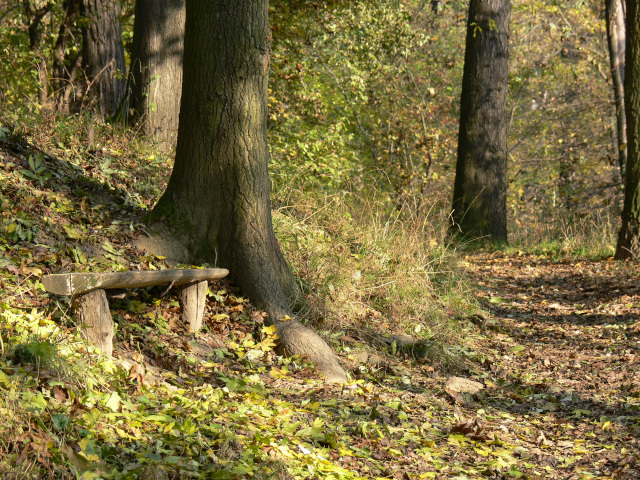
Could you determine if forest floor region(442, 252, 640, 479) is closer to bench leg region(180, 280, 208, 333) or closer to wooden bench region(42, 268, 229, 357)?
bench leg region(180, 280, 208, 333)

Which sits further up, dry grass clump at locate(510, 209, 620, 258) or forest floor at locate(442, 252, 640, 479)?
dry grass clump at locate(510, 209, 620, 258)

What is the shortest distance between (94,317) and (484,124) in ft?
27.6

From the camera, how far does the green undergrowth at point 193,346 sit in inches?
114

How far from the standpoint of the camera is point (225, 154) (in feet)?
16.4

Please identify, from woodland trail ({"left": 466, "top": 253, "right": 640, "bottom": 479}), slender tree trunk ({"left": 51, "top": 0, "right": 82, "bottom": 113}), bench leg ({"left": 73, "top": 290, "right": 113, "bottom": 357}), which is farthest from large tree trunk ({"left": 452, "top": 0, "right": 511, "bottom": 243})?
bench leg ({"left": 73, "top": 290, "right": 113, "bottom": 357})

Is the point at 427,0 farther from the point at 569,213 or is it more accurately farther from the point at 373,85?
the point at 569,213

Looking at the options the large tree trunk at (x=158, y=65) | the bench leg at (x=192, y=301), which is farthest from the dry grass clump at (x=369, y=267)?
the large tree trunk at (x=158, y=65)

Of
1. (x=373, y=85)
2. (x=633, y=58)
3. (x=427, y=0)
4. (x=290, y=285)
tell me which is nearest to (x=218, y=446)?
(x=290, y=285)

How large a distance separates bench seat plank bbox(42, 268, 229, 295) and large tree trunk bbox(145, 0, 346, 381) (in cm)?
67

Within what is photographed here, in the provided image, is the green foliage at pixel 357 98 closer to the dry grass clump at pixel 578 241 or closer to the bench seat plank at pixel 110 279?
the dry grass clump at pixel 578 241

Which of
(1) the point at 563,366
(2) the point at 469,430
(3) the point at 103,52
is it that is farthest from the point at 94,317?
(3) the point at 103,52

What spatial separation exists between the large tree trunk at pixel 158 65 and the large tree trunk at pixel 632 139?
5.87m

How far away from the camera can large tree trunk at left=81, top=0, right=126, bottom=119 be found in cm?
823

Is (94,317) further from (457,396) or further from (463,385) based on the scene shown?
(463,385)
